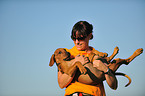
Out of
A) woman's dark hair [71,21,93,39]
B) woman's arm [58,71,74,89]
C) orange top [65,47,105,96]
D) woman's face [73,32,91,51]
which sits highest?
woman's dark hair [71,21,93,39]

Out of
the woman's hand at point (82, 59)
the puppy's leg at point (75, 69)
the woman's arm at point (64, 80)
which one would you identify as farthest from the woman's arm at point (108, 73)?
the woman's arm at point (64, 80)

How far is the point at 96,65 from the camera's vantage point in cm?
377

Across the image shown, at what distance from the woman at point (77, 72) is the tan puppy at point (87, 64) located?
0.06m

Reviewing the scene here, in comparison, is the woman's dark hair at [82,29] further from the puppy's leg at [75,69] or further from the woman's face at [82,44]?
the puppy's leg at [75,69]

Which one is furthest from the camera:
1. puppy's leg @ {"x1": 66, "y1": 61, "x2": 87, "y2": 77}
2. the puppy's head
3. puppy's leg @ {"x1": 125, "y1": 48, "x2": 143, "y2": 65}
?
puppy's leg @ {"x1": 125, "y1": 48, "x2": 143, "y2": 65}

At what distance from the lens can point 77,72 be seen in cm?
379

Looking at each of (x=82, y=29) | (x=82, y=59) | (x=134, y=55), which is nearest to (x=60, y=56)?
(x=82, y=59)

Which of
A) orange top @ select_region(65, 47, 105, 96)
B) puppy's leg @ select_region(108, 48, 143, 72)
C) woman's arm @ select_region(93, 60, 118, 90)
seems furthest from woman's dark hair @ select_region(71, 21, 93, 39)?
orange top @ select_region(65, 47, 105, 96)

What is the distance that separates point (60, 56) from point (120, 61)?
77 centimetres

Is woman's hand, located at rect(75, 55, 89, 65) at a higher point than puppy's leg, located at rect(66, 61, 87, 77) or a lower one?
higher

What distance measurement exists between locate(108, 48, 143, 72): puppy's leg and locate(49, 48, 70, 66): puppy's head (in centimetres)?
56

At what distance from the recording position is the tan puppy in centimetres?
370

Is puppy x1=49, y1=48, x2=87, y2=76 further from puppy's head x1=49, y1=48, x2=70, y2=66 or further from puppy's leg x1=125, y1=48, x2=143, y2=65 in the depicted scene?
puppy's leg x1=125, y1=48, x2=143, y2=65

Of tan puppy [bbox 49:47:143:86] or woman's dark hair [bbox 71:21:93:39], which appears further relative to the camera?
woman's dark hair [bbox 71:21:93:39]
